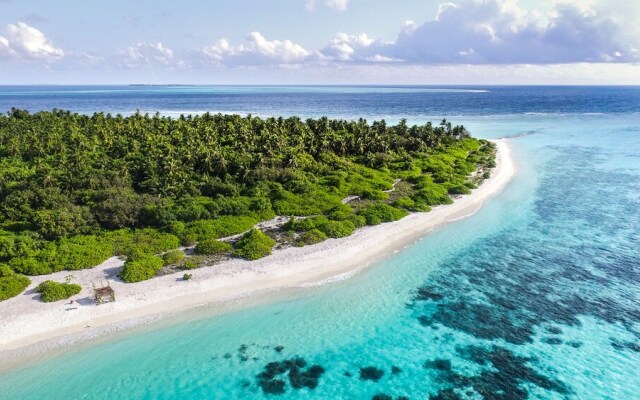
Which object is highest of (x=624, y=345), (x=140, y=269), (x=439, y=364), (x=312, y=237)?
(x=312, y=237)

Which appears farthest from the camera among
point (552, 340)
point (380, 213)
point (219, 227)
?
point (380, 213)

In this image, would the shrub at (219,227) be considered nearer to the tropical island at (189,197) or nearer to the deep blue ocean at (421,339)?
the tropical island at (189,197)

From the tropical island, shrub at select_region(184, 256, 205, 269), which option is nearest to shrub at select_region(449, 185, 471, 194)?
the tropical island

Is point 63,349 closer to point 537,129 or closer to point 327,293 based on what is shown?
point 327,293

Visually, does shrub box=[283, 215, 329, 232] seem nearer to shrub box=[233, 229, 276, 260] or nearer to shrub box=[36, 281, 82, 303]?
shrub box=[233, 229, 276, 260]

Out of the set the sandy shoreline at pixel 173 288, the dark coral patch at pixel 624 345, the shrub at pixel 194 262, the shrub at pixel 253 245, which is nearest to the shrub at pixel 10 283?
the sandy shoreline at pixel 173 288

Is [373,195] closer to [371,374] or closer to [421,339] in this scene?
[421,339]

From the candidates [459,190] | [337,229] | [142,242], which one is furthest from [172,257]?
[459,190]
